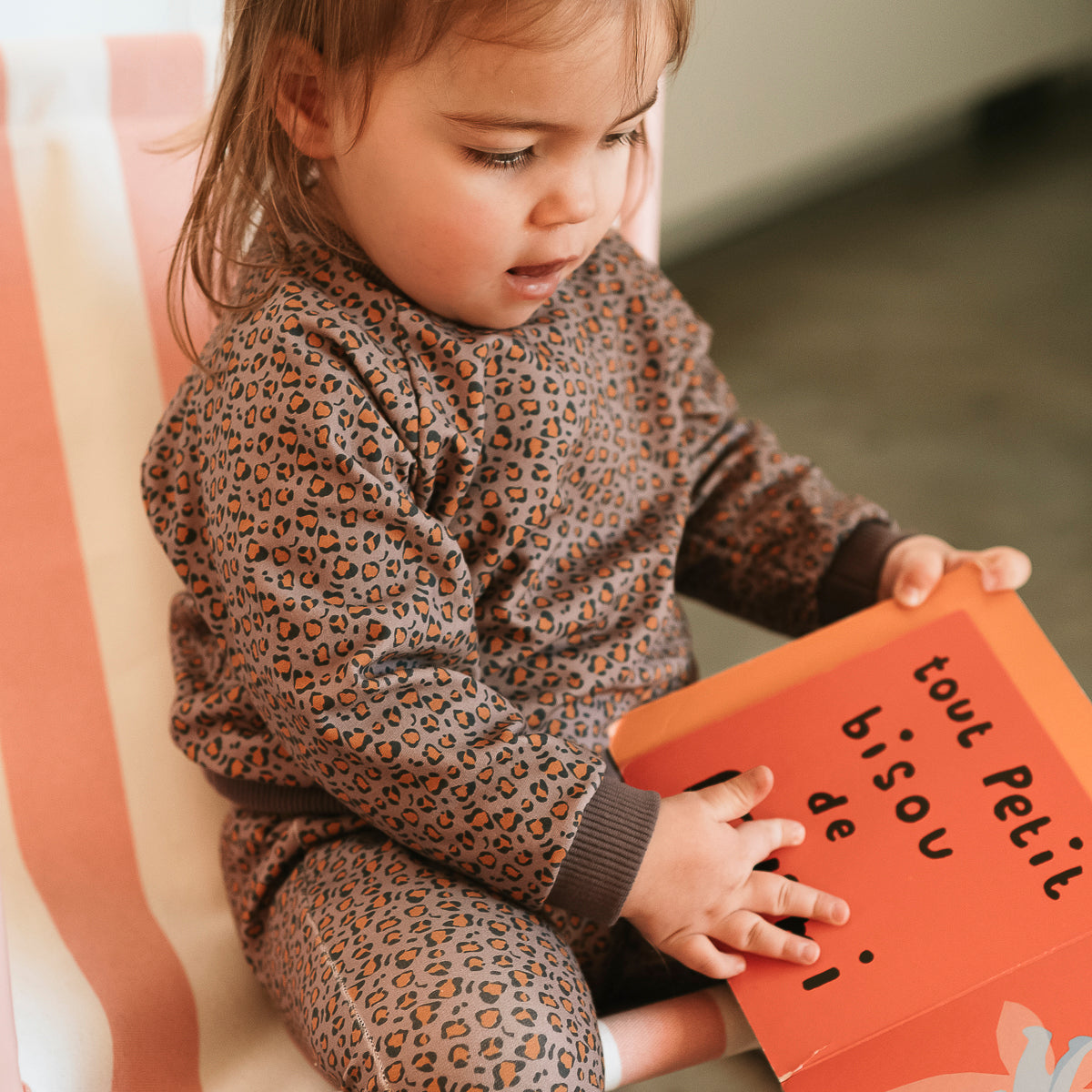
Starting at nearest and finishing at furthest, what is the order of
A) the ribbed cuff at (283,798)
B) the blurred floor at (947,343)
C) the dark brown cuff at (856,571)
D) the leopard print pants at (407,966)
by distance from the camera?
the leopard print pants at (407,966)
the ribbed cuff at (283,798)
the dark brown cuff at (856,571)
the blurred floor at (947,343)

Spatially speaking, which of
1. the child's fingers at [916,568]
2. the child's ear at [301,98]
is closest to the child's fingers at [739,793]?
the child's fingers at [916,568]

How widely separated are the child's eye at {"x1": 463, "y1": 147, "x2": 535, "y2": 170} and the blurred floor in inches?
29.3

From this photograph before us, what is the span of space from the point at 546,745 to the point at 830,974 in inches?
6.5

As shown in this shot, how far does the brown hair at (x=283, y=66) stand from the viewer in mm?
487

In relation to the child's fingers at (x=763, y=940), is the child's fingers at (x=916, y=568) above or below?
above

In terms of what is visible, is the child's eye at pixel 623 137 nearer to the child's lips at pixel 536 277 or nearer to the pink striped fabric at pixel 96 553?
the child's lips at pixel 536 277

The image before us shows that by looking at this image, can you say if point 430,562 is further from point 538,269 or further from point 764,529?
point 764,529

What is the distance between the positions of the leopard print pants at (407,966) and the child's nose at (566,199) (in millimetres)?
311

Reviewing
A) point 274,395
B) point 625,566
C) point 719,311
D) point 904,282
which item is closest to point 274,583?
point 274,395

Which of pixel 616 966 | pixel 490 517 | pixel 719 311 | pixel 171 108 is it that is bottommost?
pixel 616 966

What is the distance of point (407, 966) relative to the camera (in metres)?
0.50

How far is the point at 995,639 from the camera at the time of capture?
615mm

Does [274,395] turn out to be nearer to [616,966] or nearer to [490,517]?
[490,517]

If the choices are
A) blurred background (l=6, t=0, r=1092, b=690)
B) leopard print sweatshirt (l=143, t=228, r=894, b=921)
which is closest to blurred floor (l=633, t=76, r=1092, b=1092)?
blurred background (l=6, t=0, r=1092, b=690)
